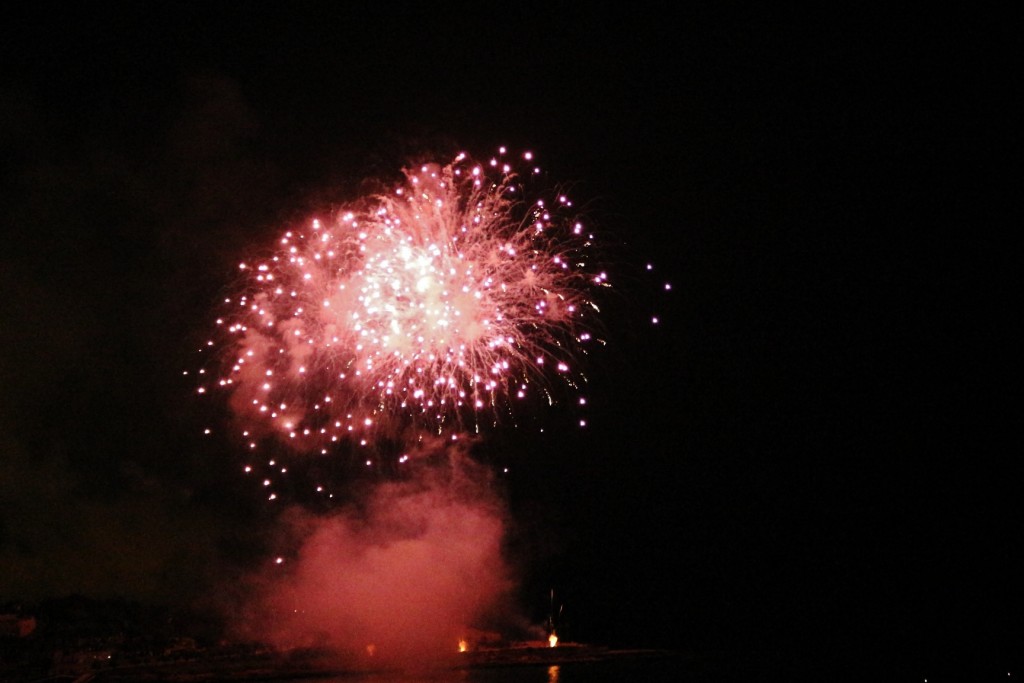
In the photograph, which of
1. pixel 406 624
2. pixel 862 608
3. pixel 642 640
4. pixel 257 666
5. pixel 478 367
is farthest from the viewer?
pixel 862 608

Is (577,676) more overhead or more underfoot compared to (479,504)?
more underfoot

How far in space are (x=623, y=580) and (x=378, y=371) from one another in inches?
630

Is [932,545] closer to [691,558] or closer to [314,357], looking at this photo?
[691,558]

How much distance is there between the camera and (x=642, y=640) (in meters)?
24.5

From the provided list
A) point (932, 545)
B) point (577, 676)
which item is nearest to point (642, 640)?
point (577, 676)

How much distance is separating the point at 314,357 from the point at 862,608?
21.5 metres

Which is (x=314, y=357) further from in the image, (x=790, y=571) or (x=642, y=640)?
(x=790, y=571)

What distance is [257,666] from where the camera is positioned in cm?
1825

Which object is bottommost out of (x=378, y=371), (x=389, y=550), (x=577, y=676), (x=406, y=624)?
(x=577, y=676)

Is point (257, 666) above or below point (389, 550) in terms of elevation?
below

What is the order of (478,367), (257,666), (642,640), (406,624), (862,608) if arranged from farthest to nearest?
1. (862,608)
2. (642,640)
3. (406,624)
4. (257,666)
5. (478,367)

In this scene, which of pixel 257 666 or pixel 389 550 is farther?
pixel 389 550

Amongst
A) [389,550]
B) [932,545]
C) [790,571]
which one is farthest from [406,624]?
[932,545]

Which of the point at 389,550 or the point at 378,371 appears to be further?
the point at 389,550
